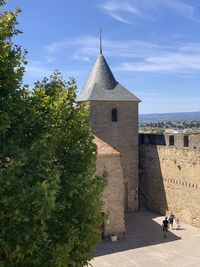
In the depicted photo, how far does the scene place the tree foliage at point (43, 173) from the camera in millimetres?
6430

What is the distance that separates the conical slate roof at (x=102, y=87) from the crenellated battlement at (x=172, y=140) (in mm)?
2622

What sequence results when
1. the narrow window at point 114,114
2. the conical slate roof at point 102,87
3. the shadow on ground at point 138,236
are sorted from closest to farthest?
the shadow on ground at point 138,236, the conical slate roof at point 102,87, the narrow window at point 114,114

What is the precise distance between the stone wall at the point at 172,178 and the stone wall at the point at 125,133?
0.78 meters

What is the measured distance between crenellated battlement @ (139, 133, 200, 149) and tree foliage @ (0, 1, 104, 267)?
45.2 feet

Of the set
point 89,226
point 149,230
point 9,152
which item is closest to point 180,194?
point 149,230

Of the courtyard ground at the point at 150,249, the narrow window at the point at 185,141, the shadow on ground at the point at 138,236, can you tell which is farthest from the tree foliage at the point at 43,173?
the narrow window at the point at 185,141

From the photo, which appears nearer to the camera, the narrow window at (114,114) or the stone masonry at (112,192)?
the stone masonry at (112,192)

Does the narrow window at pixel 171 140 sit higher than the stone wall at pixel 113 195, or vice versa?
the narrow window at pixel 171 140

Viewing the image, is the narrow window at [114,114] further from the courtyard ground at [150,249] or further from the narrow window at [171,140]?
the courtyard ground at [150,249]

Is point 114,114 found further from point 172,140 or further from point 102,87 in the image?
point 172,140

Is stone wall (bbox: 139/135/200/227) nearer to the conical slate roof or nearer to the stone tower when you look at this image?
the stone tower

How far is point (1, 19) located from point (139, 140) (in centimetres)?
1888

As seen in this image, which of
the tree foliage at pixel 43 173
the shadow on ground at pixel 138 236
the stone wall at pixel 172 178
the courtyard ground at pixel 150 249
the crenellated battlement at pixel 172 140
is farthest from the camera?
the crenellated battlement at pixel 172 140

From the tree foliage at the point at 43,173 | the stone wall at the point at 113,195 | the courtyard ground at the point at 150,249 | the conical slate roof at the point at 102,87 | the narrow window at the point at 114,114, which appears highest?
the conical slate roof at the point at 102,87
